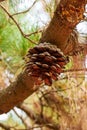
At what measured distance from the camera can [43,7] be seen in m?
0.88

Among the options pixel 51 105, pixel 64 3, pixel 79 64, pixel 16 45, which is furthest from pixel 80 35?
pixel 51 105

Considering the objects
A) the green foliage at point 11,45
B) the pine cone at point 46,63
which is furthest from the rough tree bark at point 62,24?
the green foliage at point 11,45

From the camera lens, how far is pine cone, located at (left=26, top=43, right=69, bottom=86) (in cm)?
59

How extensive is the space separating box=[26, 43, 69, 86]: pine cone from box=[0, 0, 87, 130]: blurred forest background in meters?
0.17

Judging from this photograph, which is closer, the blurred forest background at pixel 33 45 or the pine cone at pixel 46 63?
the pine cone at pixel 46 63

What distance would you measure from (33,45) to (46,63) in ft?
1.16

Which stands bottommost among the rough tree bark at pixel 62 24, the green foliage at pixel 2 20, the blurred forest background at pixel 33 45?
the rough tree bark at pixel 62 24

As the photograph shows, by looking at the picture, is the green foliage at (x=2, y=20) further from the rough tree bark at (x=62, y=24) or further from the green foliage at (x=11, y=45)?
the rough tree bark at (x=62, y=24)

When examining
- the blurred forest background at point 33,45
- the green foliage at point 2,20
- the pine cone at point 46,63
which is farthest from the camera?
the green foliage at point 2,20

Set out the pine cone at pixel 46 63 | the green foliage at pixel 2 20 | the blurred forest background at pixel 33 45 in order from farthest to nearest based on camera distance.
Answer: the green foliage at pixel 2 20
the blurred forest background at pixel 33 45
the pine cone at pixel 46 63

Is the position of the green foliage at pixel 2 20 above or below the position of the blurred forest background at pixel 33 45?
above

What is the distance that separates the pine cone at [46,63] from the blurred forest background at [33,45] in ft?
0.57

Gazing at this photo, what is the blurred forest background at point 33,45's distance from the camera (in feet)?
2.75

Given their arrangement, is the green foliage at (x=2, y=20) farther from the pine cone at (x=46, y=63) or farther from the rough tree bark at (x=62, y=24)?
the pine cone at (x=46, y=63)
